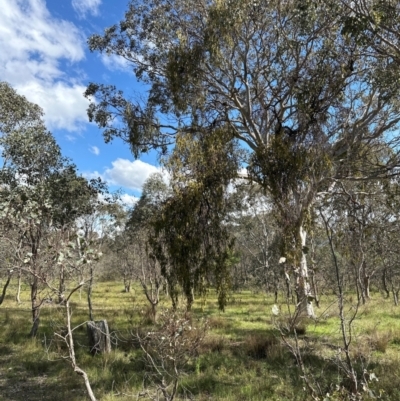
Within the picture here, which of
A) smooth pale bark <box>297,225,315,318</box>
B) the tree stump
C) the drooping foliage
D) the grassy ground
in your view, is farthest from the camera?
the drooping foliage

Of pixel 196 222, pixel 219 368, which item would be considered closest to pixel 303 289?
pixel 219 368

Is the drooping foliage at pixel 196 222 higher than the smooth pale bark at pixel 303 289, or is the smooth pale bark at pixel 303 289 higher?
the drooping foliage at pixel 196 222

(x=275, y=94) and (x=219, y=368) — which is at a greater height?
(x=275, y=94)

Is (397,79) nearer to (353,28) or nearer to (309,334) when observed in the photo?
(353,28)

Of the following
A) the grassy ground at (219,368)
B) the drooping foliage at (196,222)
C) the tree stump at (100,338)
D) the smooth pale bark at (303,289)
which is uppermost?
the drooping foliage at (196,222)

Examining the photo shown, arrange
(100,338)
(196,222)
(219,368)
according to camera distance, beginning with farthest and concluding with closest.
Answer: (196,222), (100,338), (219,368)

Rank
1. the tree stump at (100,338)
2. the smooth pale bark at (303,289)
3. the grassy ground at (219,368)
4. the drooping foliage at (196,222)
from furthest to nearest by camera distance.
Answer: the drooping foliage at (196,222) → the tree stump at (100,338) → the grassy ground at (219,368) → the smooth pale bark at (303,289)

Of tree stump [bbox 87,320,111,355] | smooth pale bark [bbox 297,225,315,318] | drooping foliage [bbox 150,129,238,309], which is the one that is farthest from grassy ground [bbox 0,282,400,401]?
drooping foliage [bbox 150,129,238,309]

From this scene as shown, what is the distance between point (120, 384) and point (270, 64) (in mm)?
8968

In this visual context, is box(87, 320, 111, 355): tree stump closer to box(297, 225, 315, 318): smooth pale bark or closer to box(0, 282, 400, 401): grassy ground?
box(0, 282, 400, 401): grassy ground

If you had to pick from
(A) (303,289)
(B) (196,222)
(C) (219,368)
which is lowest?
(C) (219,368)

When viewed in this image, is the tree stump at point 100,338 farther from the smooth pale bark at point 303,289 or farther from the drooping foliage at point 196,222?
the smooth pale bark at point 303,289

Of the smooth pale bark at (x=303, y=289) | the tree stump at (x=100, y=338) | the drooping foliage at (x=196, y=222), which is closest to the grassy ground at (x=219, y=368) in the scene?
the tree stump at (x=100, y=338)

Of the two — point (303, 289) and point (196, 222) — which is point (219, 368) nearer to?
point (303, 289)
